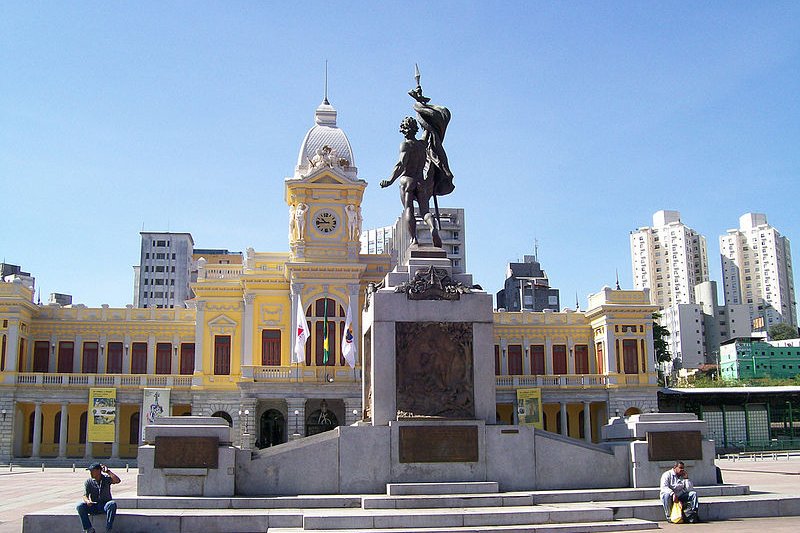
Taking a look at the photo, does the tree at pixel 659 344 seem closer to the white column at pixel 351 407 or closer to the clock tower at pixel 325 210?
the clock tower at pixel 325 210

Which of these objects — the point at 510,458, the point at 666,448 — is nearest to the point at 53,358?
the point at 510,458

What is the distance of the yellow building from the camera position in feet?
160

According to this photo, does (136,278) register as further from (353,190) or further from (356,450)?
(356,450)

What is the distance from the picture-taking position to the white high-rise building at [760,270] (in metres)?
134

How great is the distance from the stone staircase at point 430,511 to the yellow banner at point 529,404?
37576 millimetres

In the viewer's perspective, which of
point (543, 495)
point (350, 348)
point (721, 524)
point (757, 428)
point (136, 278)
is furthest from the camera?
point (136, 278)

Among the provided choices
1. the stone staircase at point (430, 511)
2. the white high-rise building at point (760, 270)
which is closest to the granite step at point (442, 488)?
the stone staircase at point (430, 511)

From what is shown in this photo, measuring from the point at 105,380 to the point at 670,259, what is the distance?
10575 centimetres

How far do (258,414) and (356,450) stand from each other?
112 ft

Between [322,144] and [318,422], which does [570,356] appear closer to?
[318,422]

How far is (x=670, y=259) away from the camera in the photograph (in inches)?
5399

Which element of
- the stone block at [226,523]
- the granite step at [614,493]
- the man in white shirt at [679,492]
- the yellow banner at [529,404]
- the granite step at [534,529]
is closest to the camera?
the granite step at [534,529]

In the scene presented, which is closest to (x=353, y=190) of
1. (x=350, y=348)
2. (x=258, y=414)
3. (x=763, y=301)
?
(x=350, y=348)

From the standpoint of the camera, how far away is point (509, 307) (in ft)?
311
